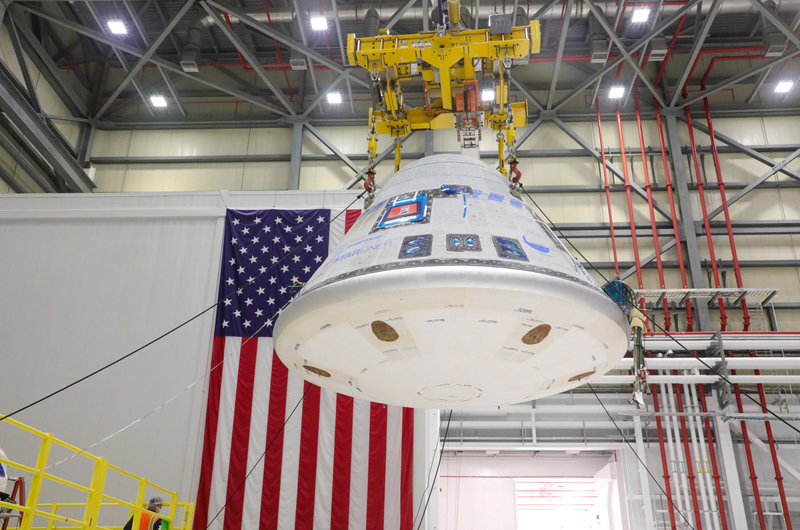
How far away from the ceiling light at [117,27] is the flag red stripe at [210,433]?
10930 millimetres

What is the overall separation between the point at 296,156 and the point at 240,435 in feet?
34.8

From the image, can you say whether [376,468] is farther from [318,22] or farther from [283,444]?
[318,22]

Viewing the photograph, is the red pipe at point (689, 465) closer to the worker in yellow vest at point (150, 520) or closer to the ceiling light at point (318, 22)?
the worker in yellow vest at point (150, 520)

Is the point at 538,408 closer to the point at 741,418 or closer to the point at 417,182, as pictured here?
the point at 741,418

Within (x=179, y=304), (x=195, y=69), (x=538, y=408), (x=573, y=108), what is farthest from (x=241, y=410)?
(x=573, y=108)

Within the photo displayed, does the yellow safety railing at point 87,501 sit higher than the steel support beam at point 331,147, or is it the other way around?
the steel support beam at point 331,147

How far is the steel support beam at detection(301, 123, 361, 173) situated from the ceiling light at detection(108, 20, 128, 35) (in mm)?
6111

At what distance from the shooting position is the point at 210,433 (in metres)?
10.8

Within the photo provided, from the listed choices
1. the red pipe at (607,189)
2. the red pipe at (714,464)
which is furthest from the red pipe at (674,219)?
the red pipe at (714,464)

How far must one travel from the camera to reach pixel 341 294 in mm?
3859

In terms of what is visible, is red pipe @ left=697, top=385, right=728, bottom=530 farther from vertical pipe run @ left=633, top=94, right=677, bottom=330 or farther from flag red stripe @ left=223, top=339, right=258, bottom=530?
flag red stripe @ left=223, top=339, right=258, bottom=530

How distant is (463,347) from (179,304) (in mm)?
9269

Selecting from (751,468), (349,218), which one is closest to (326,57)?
(349,218)

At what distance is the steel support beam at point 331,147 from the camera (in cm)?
1845
